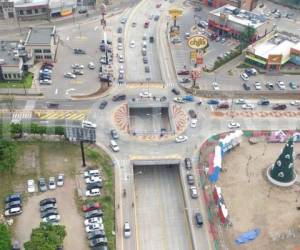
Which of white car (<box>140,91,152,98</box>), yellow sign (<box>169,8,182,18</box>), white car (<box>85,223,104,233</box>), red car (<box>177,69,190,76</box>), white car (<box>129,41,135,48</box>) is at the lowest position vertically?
white car (<box>85,223,104,233</box>)

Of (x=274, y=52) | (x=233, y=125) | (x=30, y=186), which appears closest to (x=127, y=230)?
(x=30, y=186)

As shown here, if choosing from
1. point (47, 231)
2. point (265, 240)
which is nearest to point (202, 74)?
point (265, 240)

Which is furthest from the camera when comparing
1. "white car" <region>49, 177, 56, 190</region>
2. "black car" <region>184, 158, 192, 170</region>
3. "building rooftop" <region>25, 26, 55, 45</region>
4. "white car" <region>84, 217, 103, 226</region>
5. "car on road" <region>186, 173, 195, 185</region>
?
"building rooftop" <region>25, 26, 55, 45</region>

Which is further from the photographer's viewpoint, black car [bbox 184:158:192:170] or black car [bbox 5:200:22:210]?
black car [bbox 184:158:192:170]

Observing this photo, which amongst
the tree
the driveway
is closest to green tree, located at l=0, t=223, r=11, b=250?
the tree

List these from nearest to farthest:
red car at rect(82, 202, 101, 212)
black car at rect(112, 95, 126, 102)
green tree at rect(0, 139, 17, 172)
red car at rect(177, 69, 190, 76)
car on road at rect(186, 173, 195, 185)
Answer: red car at rect(82, 202, 101, 212) → green tree at rect(0, 139, 17, 172) → car on road at rect(186, 173, 195, 185) → black car at rect(112, 95, 126, 102) → red car at rect(177, 69, 190, 76)

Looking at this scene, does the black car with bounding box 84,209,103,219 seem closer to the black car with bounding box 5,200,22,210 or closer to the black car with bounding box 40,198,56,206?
the black car with bounding box 40,198,56,206

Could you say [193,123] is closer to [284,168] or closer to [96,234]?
[284,168]

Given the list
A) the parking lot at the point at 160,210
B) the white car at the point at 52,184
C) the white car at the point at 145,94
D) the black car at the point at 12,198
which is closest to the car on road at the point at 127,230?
the parking lot at the point at 160,210

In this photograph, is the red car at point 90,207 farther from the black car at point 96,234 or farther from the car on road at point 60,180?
the car on road at point 60,180
